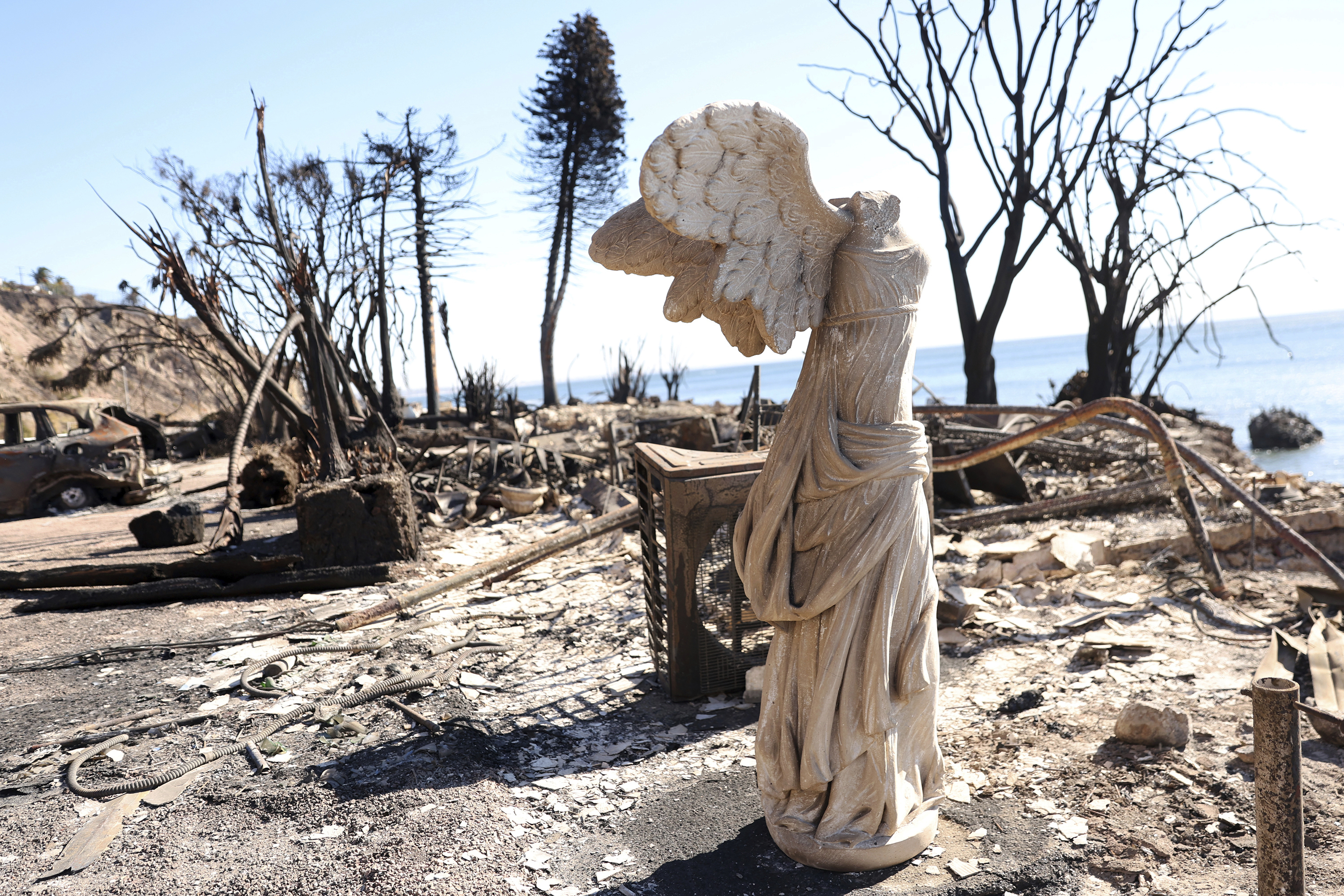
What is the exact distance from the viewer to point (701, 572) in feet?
15.4

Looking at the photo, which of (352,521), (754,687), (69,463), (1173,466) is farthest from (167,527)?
(1173,466)

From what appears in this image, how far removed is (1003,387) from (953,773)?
63322 mm

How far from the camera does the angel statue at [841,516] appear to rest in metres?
2.75

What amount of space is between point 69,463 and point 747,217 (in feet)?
42.0

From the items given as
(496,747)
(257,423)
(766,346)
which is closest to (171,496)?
(257,423)

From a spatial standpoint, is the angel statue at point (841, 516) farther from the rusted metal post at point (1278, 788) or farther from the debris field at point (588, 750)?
A: the rusted metal post at point (1278, 788)

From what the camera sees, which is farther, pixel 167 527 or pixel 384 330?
pixel 384 330

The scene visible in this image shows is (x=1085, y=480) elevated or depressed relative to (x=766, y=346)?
depressed

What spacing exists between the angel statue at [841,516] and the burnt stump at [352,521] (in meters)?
5.62

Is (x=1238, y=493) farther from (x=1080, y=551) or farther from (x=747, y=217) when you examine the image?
(x=747, y=217)

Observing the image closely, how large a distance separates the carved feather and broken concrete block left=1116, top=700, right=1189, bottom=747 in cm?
245

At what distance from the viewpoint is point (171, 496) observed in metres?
13.0

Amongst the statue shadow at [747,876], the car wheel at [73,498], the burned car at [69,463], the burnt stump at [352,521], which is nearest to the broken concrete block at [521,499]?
the burnt stump at [352,521]

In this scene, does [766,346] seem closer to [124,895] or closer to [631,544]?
[124,895]
